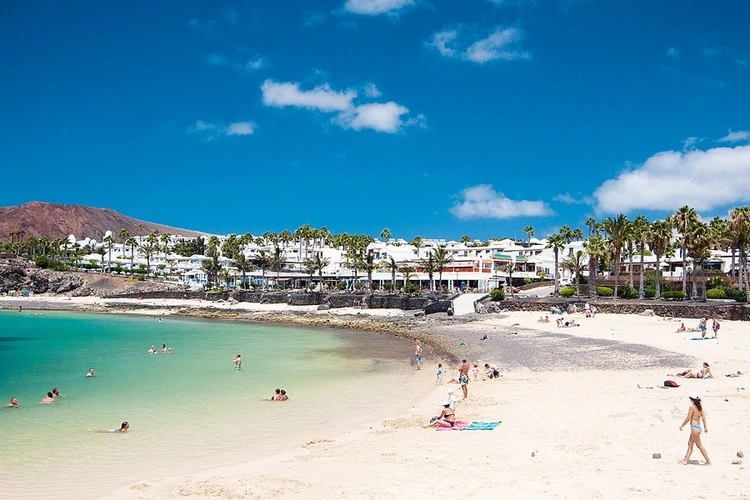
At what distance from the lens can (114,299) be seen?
87.9 metres

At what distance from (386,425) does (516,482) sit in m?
6.37

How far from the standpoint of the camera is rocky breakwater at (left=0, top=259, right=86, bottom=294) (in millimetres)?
99500

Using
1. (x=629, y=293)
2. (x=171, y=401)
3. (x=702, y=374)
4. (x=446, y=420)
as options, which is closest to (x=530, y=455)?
(x=446, y=420)

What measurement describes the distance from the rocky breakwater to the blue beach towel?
99.2 metres

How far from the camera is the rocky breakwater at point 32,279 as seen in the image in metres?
99.5

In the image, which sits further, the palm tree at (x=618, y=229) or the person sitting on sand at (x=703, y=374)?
the palm tree at (x=618, y=229)

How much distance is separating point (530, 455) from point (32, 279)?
360ft

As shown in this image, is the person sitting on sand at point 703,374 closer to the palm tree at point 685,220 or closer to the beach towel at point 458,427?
the beach towel at point 458,427

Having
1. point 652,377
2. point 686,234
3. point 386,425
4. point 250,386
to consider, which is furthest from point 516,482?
point 686,234

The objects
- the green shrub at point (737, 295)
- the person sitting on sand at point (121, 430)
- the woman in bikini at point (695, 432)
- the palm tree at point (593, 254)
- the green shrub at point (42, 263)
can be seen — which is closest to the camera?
the woman in bikini at point (695, 432)

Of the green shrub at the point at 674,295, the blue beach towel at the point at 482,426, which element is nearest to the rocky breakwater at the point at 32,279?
the green shrub at the point at 674,295

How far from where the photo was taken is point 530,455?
11.0 metres

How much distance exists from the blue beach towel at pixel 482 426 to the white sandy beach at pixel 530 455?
232 millimetres

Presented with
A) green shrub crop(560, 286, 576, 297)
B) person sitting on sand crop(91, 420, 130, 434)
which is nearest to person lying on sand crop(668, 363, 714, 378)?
person sitting on sand crop(91, 420, 130, 434)
